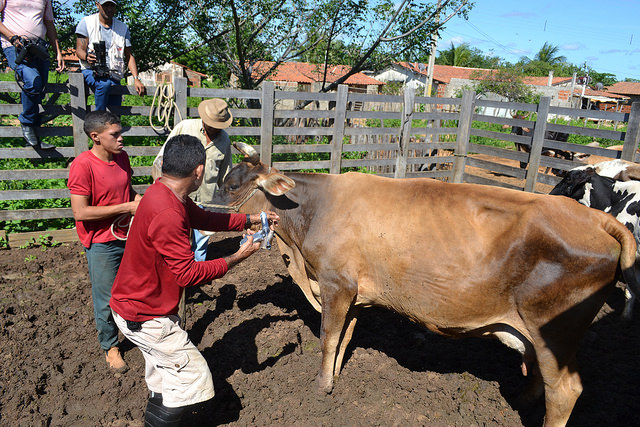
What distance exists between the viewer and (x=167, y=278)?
304 cm

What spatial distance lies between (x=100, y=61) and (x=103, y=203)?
309cm

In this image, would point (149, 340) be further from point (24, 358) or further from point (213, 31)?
point (213, 31)

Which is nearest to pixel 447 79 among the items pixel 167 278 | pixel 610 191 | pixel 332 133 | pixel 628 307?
pixel 332 133

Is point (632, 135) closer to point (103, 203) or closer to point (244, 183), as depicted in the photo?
point (244, 183)

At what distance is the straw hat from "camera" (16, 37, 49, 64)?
A: 91.6 inches

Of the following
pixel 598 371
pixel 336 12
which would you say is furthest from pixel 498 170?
pixel 598 371

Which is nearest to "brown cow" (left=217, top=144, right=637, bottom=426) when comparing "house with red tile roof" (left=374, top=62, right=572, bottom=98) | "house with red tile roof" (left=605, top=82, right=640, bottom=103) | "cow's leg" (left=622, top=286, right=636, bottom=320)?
"cow's leg" (left=622, top=286, right=636, bottom=320)

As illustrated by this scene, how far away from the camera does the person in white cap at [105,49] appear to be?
6.18 m

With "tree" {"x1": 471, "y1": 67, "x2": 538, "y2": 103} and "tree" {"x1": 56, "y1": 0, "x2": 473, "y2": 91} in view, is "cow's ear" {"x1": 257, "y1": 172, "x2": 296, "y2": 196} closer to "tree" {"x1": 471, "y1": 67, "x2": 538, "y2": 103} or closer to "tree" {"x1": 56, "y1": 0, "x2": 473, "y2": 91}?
"tree" {"x1": 56, "y1": 0, "x2": 473, "y2": 91}

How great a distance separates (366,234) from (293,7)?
8.08 metres

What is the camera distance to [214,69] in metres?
11.4

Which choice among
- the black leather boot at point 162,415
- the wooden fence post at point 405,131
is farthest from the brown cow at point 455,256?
the wooden fence post at point 405,131

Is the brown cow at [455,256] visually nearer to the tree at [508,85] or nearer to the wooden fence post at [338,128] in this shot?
the wooden fence post at [338,128]

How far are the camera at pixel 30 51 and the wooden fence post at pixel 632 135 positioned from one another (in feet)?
27.2
